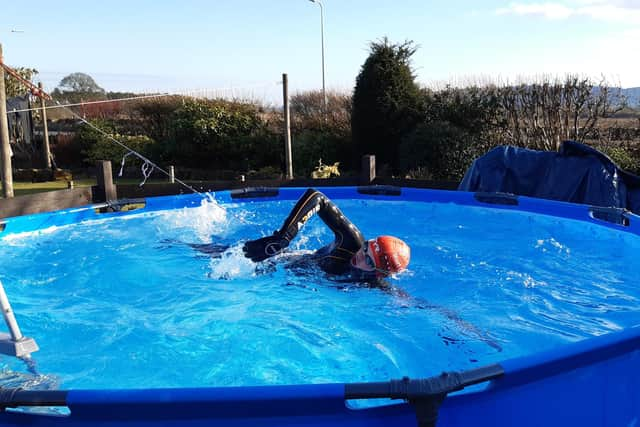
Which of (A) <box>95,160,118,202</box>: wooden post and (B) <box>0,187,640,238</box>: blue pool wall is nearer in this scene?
(B) <box>0,187,640,238</box>: blue pool wall

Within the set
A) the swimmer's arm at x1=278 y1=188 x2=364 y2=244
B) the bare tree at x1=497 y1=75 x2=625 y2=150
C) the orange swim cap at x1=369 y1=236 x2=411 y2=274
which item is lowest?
the orange swim cap at x1=369 y1=236 x2=411 y2=274

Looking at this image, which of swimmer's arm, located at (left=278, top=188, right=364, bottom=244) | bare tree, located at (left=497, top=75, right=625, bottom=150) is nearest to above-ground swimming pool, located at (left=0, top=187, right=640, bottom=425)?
swimmer's arm, located at (left=278, top=188, right=364, bottom=244)

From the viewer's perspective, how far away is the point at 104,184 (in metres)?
7.62

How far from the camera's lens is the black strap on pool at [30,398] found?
1.72 metres

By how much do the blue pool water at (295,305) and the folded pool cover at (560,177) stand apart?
1.16m

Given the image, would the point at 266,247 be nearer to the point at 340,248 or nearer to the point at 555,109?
the point at 340,248

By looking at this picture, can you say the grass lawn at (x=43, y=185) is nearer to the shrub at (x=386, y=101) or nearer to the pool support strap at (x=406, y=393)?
the shrub at (x=386, y=101)

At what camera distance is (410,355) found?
129 inches

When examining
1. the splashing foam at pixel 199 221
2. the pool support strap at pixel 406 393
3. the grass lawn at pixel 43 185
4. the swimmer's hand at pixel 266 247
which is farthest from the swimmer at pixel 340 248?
the grass lawn at pixel 43 185

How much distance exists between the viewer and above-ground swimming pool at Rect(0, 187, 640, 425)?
177 centimetres

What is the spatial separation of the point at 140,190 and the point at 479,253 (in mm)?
5391

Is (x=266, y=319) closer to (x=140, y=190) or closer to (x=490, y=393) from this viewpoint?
(x=490, y=393)

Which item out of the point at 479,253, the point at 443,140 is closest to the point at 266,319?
the point at 479,253

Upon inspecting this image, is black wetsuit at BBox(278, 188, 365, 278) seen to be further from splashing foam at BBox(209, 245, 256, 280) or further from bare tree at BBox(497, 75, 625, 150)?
bare tree at BBox(497, 75, 625, 150)
